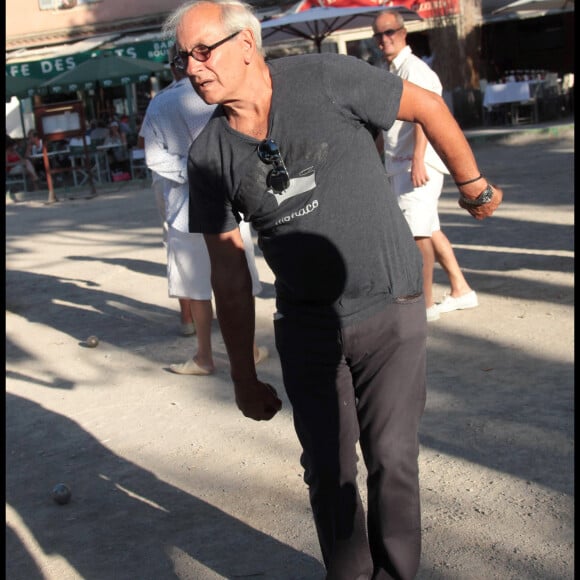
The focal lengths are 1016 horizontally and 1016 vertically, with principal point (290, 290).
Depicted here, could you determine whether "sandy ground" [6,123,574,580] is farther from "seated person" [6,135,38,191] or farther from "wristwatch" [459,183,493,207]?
"seated person" [6,135,38,191]

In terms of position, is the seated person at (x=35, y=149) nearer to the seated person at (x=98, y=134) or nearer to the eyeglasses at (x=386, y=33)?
the seated person at (x=98, y=134)

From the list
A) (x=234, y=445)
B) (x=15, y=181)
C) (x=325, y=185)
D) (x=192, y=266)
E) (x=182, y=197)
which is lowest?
(x=15, y=181)

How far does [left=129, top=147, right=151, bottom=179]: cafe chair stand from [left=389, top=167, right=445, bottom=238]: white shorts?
576 inches

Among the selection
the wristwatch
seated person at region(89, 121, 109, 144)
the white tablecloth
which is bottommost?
seated person at region(89, 121, 109, 144)

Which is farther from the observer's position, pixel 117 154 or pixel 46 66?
pixel 46 66

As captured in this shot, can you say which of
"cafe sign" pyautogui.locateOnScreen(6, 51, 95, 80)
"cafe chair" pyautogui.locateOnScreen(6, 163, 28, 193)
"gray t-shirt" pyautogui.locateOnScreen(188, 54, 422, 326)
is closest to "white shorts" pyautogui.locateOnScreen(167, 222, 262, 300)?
"gray t-shirt" pyautogui.locateOnScreen(188, 54, 422, 326)

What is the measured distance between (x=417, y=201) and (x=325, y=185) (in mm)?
3741

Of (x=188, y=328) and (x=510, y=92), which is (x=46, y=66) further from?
(x=188, y=328)

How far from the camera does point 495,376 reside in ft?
18.6

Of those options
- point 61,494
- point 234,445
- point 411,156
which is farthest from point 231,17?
point 411,156

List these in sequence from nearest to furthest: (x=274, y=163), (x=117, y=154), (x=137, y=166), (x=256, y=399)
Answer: (x=274, y=163) → (x=256, y=399) → (x=137, y=166) → (x=117, y=154)

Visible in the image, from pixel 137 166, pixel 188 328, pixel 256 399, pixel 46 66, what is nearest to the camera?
pixel 256 399

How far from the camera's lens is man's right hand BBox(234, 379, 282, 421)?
3.36 meters

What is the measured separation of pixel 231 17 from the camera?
9.73 ft
